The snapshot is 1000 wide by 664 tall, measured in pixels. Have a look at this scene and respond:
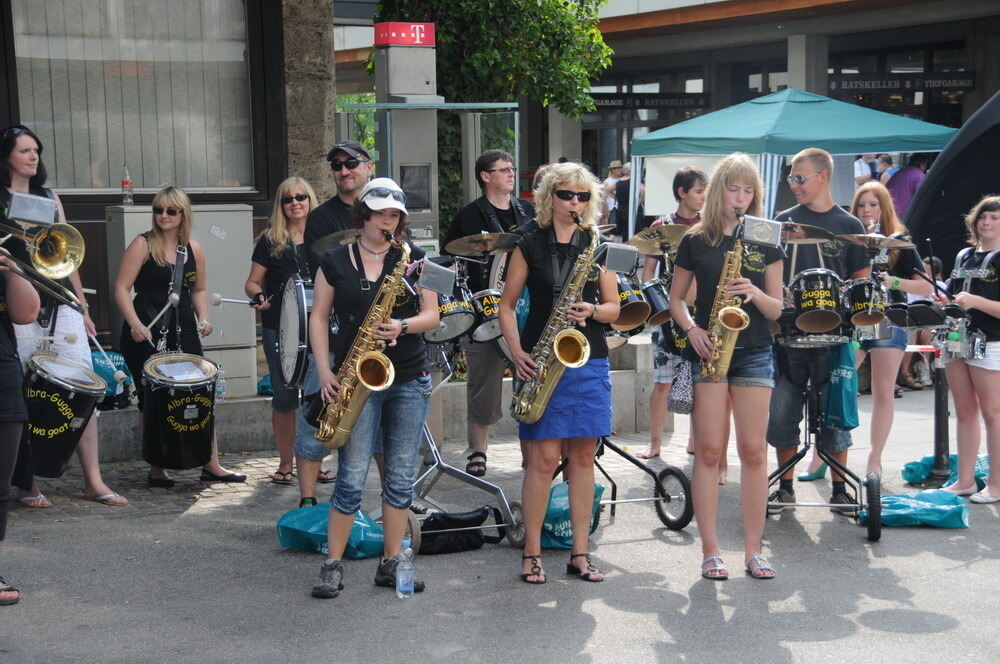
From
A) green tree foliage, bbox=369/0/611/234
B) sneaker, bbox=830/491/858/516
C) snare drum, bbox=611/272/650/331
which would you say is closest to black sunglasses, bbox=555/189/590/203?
snare drum, bbox=611/272/650/331

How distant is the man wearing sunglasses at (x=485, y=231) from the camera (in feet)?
26.7

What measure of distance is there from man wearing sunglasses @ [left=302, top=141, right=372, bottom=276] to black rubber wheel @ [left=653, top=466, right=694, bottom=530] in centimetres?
229

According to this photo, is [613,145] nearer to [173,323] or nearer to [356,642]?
[173,323]

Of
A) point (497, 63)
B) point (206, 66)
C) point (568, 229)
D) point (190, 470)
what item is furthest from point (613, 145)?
point (568, 229)

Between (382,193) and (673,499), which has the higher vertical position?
(382,193)

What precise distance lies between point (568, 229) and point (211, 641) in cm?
248

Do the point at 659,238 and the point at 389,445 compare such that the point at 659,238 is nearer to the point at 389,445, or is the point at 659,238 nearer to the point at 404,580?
the point at 389,445

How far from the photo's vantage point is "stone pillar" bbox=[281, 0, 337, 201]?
420 inches

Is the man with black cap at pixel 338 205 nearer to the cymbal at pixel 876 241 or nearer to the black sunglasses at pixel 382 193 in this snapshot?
the black sunglasses at pixel 382 193

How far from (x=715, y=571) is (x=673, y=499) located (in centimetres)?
103

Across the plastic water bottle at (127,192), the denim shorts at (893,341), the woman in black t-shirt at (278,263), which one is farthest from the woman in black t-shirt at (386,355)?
the plastic water bottle at (127,192)

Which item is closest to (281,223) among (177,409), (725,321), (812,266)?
(177,409)

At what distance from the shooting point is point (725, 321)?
235 inches

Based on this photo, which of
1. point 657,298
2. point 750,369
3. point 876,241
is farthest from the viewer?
point 657,298
